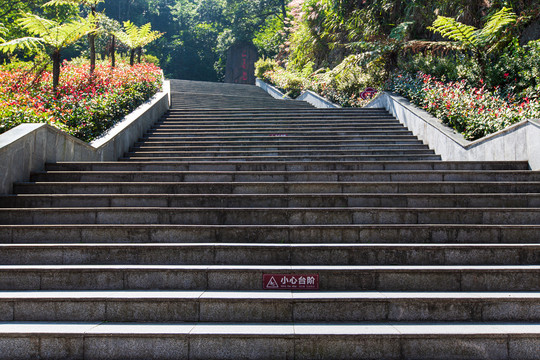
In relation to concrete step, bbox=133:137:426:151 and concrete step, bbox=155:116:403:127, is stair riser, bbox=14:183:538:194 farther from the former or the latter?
concrete step, bbox=155:116:403:127

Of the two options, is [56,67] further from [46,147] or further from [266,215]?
[266,215]

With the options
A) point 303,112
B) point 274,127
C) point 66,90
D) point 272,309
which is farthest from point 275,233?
point 66,90

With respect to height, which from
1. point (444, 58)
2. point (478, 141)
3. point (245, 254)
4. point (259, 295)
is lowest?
point (259, 295)

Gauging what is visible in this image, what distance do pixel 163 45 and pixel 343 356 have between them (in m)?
52.8

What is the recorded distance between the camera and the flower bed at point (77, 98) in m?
8.60

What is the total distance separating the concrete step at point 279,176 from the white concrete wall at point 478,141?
0.84 meters

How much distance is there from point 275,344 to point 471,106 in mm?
7999

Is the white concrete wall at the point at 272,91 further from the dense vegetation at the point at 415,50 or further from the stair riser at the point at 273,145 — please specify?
the stair riser at the point at 273,145

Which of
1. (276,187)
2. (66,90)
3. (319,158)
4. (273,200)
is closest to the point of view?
(273,200)

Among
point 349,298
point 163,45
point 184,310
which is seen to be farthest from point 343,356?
point 163,45

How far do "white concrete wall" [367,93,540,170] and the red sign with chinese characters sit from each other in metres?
4.94

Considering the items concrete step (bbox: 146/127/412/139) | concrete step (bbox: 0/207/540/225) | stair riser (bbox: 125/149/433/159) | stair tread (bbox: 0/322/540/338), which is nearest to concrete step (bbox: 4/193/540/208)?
concrete step (bbox: 0/207/540/225)

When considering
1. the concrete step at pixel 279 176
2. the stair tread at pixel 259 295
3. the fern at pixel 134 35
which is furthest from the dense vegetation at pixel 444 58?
the fern at pixel 134 35

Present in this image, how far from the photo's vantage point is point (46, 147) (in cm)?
741
